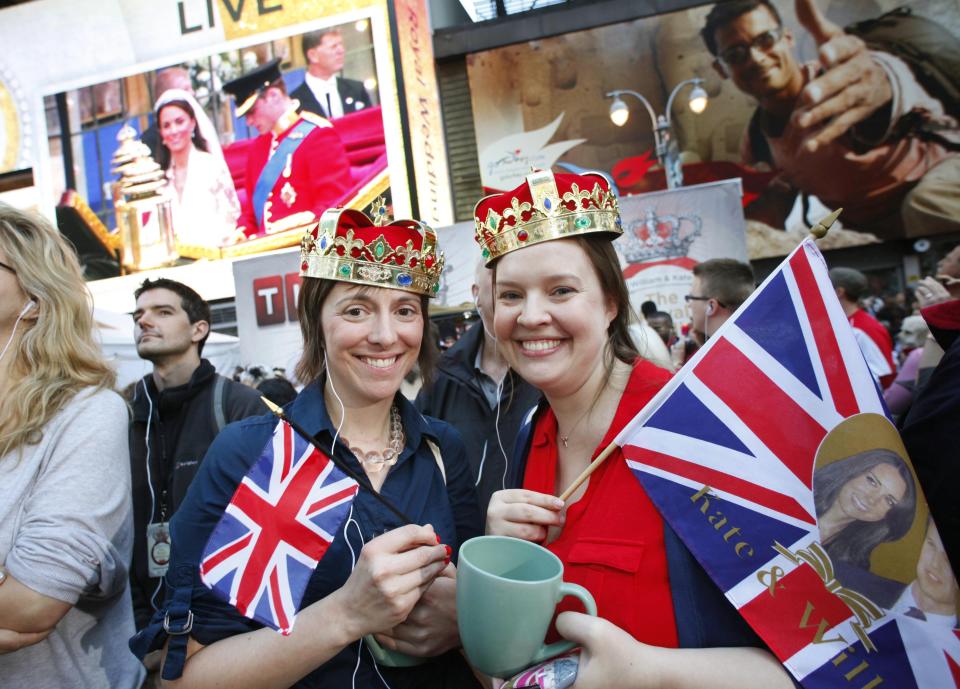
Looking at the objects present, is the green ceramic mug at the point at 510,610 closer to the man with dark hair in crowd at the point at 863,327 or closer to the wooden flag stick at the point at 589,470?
the wooden flag stick at the point at 589,470

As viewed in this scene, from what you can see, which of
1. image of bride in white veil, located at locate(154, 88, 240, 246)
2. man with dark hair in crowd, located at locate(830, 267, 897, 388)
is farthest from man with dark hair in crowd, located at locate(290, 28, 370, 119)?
man with dark hair in crowd, located at locate(830, 267, 897, 388)

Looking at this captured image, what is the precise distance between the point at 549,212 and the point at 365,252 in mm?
521

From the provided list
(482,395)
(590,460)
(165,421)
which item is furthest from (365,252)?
(165,421)

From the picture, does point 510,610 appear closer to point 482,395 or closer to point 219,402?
point 482,395

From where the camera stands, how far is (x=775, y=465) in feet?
3.62

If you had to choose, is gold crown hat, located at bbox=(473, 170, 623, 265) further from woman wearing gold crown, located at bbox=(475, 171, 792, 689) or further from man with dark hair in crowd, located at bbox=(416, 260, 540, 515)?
man with dark hair in crowd, located at bbox=(416, 260, 540, 515)

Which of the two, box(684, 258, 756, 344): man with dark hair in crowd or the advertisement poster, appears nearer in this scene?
box(684, 258, 756, 344): man with dark hair in crowd

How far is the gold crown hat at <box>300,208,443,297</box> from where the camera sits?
63.0 inches

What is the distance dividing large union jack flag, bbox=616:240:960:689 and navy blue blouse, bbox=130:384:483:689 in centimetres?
60

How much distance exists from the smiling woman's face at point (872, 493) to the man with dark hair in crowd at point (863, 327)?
398 cm

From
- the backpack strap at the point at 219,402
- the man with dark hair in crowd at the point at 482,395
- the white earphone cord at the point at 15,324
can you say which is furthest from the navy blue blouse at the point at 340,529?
the backpack strap at the point at 219,402

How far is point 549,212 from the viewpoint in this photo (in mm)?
1382

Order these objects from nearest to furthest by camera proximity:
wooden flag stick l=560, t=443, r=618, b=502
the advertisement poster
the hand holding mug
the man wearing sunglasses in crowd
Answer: the hand holding mug, wooden flag stick l=560, t=443, r=618, b=502, the advertisement poster, the man wearing sunglasses in crowd

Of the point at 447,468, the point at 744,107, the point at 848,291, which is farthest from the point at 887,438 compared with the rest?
the point at 744,107
